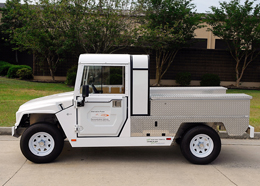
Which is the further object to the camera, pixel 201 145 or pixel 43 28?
pixel 43 28

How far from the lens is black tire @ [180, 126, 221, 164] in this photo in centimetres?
619

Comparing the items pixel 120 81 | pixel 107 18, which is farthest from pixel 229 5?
pixel 120 81

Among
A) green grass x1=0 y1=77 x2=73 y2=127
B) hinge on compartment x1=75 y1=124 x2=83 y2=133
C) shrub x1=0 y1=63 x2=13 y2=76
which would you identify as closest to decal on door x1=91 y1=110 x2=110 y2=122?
hinge on compartment x1=75 y1=124 x2=83 y2=133

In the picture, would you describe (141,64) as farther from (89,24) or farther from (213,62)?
(213,62)

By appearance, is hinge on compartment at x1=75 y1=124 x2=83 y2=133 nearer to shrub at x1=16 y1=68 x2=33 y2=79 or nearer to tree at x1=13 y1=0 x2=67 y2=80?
tree at x1=13 y1=0 x2=67 y2=80

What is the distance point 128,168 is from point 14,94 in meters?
10.6

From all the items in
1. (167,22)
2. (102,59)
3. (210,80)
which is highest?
(167,22)

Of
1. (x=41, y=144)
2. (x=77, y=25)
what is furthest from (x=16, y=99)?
(x=41, y=144)

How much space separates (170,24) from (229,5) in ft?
13.5

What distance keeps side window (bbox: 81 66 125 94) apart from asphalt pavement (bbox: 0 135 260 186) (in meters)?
1.42

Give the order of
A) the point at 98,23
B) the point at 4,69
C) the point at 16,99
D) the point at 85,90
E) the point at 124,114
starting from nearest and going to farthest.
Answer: the point at 85,90 < the point at 124,114 < the point at 16,99 < the point at 98,23 < the point at 4,69

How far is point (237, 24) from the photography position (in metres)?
19.2

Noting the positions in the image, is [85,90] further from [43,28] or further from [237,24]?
[237,24]

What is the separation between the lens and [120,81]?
20.3ft
